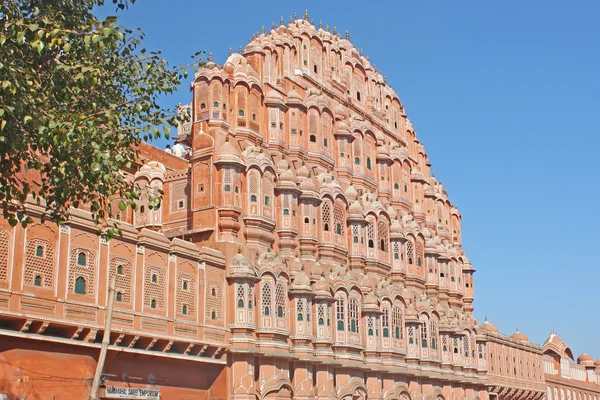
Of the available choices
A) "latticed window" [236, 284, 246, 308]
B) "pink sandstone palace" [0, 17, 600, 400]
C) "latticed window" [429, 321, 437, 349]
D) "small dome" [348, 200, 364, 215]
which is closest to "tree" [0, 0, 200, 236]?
"pink sandstone palace" [0, 17, 600, 400]

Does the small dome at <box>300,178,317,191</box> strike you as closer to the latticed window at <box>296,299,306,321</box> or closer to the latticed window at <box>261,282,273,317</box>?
the latticed window at <box>296,299,306,321</box>

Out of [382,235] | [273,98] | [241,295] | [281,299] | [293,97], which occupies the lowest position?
[241,295]

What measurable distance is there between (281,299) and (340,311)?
5.53 meters

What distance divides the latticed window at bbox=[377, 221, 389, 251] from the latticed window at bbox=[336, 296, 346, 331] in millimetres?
7832

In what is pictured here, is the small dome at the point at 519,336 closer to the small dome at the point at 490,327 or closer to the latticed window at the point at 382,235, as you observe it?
the small dome at the point at 490,327

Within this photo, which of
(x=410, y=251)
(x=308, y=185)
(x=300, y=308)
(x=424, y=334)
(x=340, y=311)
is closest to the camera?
(x=300, y=308)

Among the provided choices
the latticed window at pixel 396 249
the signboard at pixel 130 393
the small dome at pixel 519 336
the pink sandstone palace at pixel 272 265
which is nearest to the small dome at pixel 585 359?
the small dome at pixel 519 336

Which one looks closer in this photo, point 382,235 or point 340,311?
point 340,311

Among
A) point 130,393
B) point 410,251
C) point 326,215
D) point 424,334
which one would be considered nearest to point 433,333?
point 424,334

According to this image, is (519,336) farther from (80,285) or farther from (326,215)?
(80,285)

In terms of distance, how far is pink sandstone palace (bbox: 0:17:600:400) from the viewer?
95.0 feet

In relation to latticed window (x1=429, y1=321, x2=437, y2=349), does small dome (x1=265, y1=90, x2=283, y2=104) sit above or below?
above

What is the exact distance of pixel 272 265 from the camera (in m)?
38.8

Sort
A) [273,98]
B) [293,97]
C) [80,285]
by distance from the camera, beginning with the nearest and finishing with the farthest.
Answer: [80,285], [273,98], [293,97]
